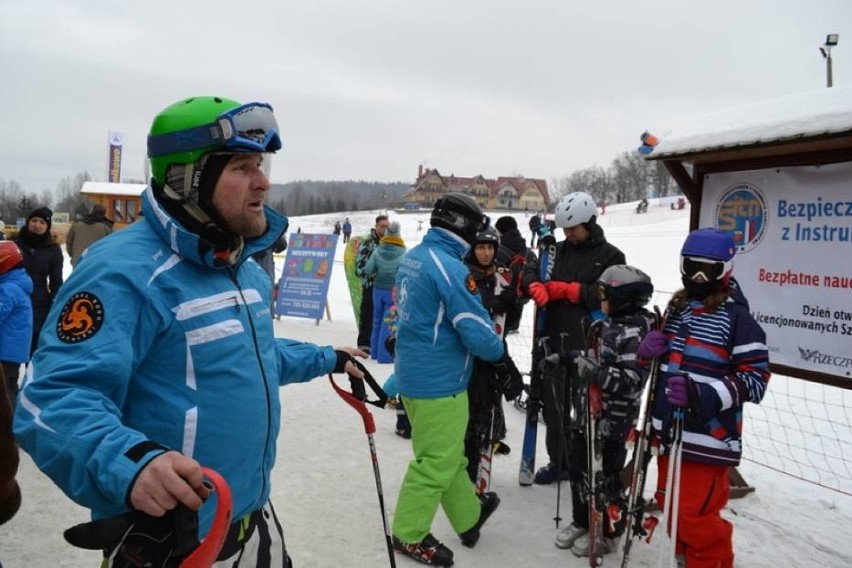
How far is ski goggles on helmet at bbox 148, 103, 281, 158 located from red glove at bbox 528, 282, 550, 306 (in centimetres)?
305

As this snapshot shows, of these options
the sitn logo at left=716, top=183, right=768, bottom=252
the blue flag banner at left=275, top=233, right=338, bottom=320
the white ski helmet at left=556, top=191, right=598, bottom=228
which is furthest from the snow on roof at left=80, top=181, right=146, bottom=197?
the sitn logo at left=716, top=183, right=768, bottom=252

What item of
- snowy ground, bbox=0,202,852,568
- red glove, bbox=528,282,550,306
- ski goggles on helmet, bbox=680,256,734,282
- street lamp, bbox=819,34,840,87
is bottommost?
snowy ground, bbox=0,202,852,568

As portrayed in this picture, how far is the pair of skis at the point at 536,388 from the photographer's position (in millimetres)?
4812

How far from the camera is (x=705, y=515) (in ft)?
10.1

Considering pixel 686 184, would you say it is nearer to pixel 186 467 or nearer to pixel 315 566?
pixel 315 566

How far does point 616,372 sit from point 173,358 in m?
2.58

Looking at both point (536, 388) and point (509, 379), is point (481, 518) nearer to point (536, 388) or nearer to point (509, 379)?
point (509, 379)

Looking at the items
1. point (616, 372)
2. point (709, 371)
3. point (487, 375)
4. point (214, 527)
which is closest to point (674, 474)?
point (709, 371)

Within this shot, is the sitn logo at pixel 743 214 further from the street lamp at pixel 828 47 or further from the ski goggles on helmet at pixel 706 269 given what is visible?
the street lamp at pixel 828 47

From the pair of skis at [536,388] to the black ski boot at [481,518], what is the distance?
847mm

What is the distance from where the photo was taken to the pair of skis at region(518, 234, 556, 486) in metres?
4.81

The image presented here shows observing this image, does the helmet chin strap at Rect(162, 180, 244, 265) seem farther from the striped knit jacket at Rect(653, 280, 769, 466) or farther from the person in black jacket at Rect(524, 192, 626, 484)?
the person in black jacket at Rect(524, 192, 626, 484)

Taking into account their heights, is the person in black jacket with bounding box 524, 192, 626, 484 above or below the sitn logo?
below

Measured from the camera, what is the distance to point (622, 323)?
11.5 ft
